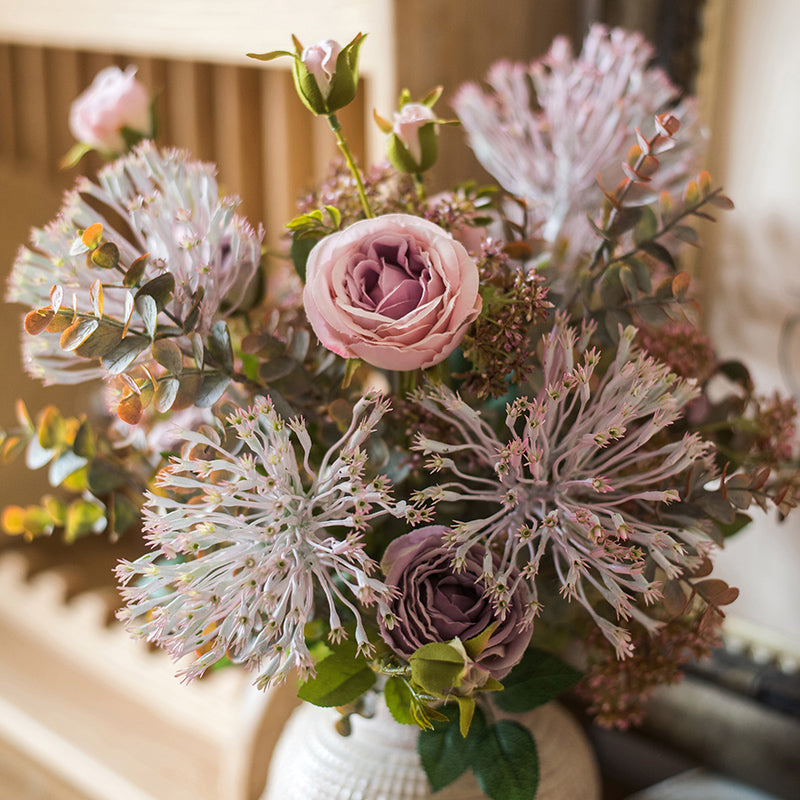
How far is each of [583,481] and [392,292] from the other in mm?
129

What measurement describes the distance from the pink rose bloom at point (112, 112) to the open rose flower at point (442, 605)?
42 centimetres

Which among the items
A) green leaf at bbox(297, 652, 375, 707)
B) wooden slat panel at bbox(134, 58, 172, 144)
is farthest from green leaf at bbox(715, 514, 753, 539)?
wooden slat panel at bbox(134, 58, 172, 144)

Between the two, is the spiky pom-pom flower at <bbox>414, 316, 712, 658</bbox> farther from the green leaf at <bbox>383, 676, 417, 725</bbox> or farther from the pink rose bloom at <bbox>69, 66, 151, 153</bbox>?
the pink rose bloom at <bbox>69, 66, 151, 153</bbox>

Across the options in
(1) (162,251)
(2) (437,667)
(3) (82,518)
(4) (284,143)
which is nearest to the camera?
(2) (437,667)

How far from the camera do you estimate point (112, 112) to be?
0.61 m

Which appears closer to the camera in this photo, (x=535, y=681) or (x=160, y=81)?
(x=535, y=681)

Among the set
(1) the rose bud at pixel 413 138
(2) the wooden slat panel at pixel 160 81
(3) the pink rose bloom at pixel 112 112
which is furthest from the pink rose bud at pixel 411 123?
(2) the wooden slat panel at pixel 160 81

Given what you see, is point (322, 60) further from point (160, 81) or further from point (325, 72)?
point (160, 81)

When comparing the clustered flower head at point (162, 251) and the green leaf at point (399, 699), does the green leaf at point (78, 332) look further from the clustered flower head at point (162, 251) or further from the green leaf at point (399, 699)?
the green leaf at point (399, 699)

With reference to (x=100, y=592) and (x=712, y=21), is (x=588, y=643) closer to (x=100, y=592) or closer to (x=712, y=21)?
(x=712, y=21)

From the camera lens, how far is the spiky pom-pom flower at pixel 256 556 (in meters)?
0.38

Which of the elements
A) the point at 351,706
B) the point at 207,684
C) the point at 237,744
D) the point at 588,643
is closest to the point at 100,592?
the point at 207,684

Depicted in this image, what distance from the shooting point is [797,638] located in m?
0.74

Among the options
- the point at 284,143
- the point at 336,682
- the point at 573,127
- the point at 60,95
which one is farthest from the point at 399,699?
the point at 60,95
